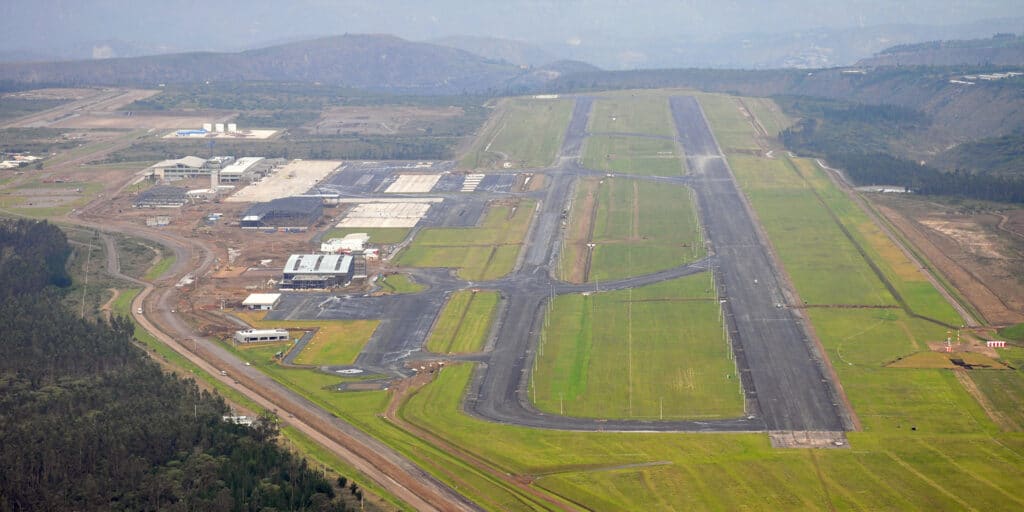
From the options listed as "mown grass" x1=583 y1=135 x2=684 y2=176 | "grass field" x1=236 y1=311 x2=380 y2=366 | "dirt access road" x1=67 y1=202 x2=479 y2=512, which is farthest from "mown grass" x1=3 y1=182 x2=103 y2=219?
"mown grass" x1=583 y1=135 x2=684 y2=176

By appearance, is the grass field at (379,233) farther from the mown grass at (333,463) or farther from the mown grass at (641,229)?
the mown grass at (333,463)

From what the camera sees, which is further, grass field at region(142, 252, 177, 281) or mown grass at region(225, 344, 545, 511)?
grass field at region(142, 252, 177, 281)

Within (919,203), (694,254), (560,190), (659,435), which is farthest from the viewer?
(560,190)

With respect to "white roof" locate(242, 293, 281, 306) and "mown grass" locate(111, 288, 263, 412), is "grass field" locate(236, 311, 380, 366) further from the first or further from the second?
"mown grass" locate(111, 288, 263, 412)

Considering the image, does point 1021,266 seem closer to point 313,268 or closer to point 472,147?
point 313,268

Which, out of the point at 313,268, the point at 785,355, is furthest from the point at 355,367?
the point at 785,355

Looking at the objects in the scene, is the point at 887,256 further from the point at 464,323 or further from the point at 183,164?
the point at 183,164

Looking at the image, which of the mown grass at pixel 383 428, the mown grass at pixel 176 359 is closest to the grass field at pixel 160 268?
the mown grass at pixel 176 359
